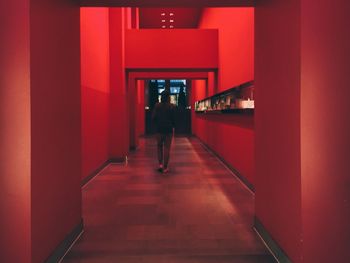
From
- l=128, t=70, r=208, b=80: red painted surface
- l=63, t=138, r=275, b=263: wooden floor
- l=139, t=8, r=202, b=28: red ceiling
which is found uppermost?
l=139, t=8, r=202, b=28: red ceiling

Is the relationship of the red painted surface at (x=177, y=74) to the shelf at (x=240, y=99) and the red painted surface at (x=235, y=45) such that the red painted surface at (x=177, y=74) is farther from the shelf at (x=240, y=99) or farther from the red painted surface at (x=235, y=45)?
the shelf at (x=240, y=99)

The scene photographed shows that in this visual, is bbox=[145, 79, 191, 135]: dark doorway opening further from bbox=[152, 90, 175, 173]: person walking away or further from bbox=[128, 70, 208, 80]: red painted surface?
bbox=[152, 90, 175, 173]: person walking away

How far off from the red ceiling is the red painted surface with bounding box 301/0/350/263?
12342 mm

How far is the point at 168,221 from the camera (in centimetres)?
411

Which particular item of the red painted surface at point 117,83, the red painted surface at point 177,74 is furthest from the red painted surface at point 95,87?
the red painted surface at point 177,74

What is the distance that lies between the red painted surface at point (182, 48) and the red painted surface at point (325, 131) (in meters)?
7.30

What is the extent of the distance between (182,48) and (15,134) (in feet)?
25.4

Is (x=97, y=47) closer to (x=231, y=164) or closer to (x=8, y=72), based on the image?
(x=231, y=164)

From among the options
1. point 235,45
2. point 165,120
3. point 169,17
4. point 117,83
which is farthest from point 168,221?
point 169,17

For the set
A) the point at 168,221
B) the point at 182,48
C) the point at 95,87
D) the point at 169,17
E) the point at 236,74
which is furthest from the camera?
the point at 169,17

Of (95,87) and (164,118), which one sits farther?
(164,118)

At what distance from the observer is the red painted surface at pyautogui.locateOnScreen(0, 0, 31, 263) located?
2459 mm

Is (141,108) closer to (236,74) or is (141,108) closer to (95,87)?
(95,87)

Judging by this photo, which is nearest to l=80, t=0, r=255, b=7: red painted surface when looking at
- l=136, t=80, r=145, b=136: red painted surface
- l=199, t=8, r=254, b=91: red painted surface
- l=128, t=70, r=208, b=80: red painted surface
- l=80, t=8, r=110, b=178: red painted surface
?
l=199, t=8, r=254, b=91: red painted surface
